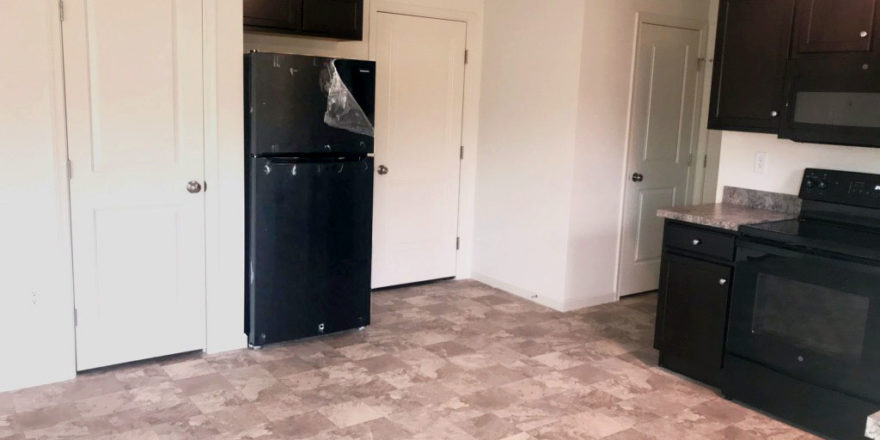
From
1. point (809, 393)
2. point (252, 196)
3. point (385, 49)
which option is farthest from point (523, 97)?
point (809, 393)

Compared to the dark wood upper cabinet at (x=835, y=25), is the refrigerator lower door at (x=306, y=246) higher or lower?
lower

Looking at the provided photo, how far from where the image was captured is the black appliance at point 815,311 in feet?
9.32

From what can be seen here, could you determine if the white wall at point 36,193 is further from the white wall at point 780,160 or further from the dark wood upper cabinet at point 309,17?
the white wall at point 780,160

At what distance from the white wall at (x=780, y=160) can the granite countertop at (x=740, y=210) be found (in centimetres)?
4

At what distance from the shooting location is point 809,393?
9.91 ft

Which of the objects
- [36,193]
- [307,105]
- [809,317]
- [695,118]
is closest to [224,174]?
[307,105]

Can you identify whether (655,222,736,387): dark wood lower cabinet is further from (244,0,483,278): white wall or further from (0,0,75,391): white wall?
(0,0,75,391): white wall

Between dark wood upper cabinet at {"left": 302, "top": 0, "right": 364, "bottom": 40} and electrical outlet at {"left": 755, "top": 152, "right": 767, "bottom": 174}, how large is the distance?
7.69ft

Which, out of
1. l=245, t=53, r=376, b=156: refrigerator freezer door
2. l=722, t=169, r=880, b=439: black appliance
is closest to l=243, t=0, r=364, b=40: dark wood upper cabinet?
l=245, t=53, r=376, b=156: refrigerator freezer door

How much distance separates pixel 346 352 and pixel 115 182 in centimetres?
145

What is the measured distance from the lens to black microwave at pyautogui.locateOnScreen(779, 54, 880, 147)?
3.04m

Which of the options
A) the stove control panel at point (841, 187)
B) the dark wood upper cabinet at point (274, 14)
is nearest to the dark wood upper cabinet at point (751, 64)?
the stove control panel at point (841, 187)

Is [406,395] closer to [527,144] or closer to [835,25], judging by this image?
[527,144]

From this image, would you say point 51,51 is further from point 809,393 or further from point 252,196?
point 809,393
